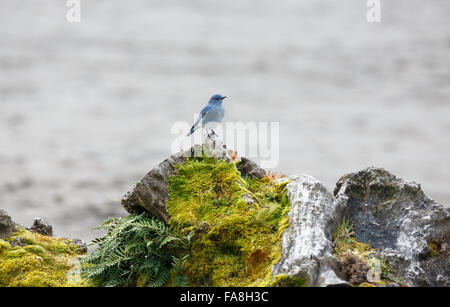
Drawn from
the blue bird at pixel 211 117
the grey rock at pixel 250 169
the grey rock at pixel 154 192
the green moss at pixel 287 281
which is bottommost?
the green moss at pixel 287 281

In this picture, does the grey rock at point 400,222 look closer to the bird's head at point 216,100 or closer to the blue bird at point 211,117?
the blue bird at point 211,117

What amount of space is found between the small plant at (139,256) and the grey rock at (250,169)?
1685mm

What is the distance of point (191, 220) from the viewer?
6211 millimetres

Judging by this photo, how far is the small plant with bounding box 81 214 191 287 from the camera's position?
19.5 ft

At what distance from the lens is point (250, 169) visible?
24.4 feet

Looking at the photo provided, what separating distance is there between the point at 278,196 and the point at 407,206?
5.65ft

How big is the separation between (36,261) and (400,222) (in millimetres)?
4967

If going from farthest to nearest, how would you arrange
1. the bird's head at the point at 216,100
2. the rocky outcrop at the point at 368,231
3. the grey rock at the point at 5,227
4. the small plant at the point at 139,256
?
the bird's head at the point at 216,100
the grey rock at the point at 5,227
the small plant at the point at 139,256
the rocky outcrop at the point at 368,231

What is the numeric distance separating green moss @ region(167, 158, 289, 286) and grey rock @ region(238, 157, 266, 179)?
459mm

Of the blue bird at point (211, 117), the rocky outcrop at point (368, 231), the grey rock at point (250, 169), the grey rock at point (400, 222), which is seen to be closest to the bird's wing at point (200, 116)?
the blue bird at point (211, 117)

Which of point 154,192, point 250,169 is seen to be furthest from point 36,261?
point 250,169

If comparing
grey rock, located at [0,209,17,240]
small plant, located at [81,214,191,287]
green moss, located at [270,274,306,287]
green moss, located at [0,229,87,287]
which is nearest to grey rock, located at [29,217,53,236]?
green moss, located at [0,229,87,287]

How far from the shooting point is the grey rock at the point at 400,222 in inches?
224
